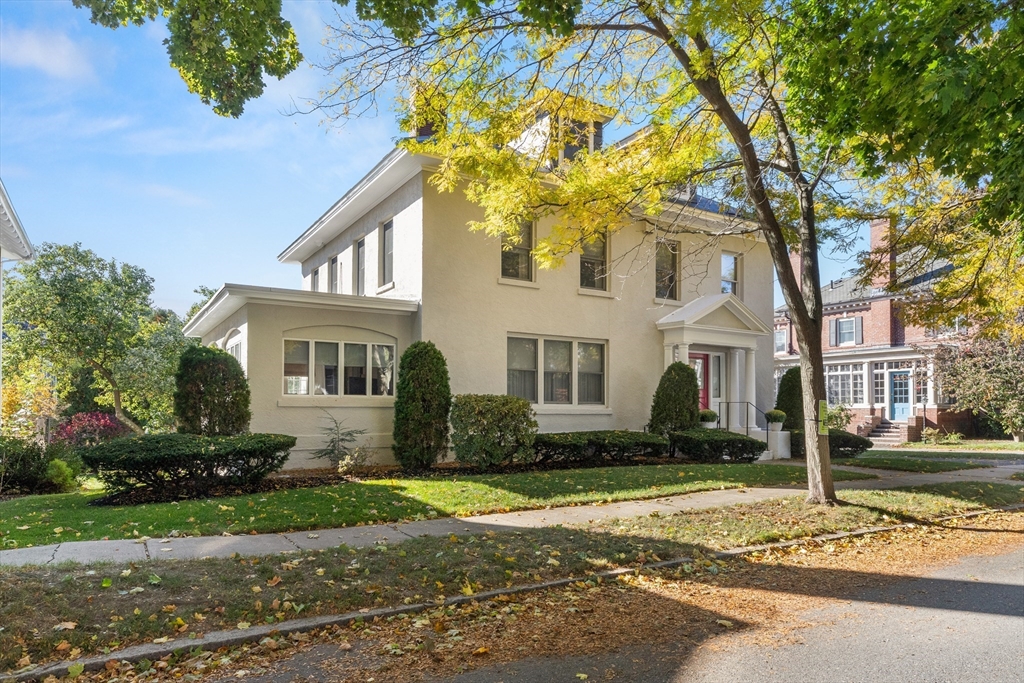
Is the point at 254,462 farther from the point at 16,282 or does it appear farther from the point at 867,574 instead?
the point at 16,282

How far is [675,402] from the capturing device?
671 inches

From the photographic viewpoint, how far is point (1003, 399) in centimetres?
2622

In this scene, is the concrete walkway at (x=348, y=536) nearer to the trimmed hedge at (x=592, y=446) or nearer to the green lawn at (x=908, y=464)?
the trimmed hedge at (x=592, y=446)

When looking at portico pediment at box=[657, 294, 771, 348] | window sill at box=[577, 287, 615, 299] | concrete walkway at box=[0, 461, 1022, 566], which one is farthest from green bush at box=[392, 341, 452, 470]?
portico pediment at box=[657, 294, 771, 348]

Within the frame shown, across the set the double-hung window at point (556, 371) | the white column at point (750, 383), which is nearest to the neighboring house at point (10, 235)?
the double-hung window at point (556, 371)

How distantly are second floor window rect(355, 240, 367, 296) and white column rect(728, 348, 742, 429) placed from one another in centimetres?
1042

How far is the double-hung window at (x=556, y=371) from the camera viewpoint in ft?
54.9

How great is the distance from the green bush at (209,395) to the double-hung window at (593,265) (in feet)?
28.6

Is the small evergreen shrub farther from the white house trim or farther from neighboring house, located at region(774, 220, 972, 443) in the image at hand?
neighboring house, located at region(774, 220, 972, 443)

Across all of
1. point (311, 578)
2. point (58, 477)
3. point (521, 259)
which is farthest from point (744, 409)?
point (58, 477)

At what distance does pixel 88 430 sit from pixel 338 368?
8645mm

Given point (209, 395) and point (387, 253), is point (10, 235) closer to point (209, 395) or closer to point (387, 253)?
point (209, 395)

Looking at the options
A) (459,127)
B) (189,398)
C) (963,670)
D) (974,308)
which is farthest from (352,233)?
(963,670)

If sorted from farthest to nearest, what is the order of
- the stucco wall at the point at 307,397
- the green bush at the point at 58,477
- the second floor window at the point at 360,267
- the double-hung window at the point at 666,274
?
the double-hung window at the point at 666,274 < the second floor window at the point at 360,267 < the stucco wall at the point at 307,397 < the green bush at the point at 58,477
